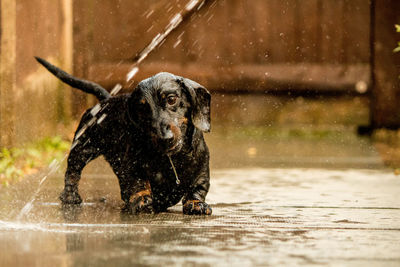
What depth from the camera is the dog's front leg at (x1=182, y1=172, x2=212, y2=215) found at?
3.72 m

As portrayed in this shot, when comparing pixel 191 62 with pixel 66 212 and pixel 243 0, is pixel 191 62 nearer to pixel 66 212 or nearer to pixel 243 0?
pixel 243 0

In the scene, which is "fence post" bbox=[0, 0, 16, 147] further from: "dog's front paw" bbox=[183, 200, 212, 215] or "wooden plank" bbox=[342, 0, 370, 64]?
"wooden plank" bbox=[342, 0, 370, 64]

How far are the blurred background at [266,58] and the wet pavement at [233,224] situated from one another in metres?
2.34

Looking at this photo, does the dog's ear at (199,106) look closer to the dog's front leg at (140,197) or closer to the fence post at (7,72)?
A: the dog's front leg at (140,197)

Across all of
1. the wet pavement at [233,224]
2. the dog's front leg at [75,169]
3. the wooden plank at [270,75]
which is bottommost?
the wet pavement at [233,224]

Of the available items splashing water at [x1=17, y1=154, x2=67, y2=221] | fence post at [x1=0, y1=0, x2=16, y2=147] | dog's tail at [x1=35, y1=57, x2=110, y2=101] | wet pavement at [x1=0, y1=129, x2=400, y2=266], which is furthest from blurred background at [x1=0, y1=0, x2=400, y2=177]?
dog's tail at [x1=35, y1=57, x2=110, y2=101]

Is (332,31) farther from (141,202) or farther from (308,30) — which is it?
(141,202)

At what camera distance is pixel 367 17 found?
8.42 m

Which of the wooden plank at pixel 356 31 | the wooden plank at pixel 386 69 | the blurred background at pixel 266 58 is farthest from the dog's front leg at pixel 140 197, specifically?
the wooden plank at pixel 356 31

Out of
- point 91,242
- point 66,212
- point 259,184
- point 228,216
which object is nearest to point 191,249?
point 91,242

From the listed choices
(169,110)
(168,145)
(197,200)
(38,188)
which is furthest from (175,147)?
(38,188)

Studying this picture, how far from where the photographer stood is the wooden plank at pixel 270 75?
823 cm

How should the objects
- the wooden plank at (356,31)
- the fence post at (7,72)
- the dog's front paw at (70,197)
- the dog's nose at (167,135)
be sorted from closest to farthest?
the dog's nose at (167,135), the dog's front paw at (70,197), the fence post at (7,72), the wooden plank at (356,31)

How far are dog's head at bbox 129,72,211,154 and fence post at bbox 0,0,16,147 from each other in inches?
85.3
